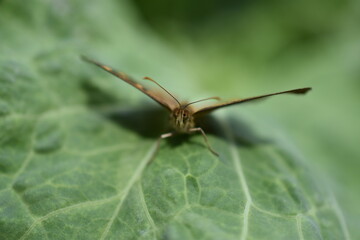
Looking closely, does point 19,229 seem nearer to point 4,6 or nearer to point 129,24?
point 4,6

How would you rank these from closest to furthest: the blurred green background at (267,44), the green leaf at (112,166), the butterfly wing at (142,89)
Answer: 1. the green leaf at (112,166)
2. the butterfly wing at (142,89)
3. the blurred green background at (267,44)

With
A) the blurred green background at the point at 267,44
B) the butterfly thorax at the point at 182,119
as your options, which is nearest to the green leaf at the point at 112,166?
the butterfly thorax at the point at 182,119

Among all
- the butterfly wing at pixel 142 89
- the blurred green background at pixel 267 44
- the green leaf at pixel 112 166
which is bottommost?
the green leaf at pixel 112 166

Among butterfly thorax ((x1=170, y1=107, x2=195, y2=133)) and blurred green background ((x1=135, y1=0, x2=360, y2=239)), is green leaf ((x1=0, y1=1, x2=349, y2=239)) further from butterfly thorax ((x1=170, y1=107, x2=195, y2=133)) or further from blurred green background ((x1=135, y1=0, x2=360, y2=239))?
blurred green background ((x1=135, y1=0, x2=360, y2=239))

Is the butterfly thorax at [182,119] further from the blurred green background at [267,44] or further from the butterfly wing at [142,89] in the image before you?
the blurred green background at [267,44]

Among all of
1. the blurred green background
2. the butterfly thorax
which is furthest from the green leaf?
the blurred green background

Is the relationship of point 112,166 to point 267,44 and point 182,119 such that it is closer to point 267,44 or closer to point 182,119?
point 182,119
